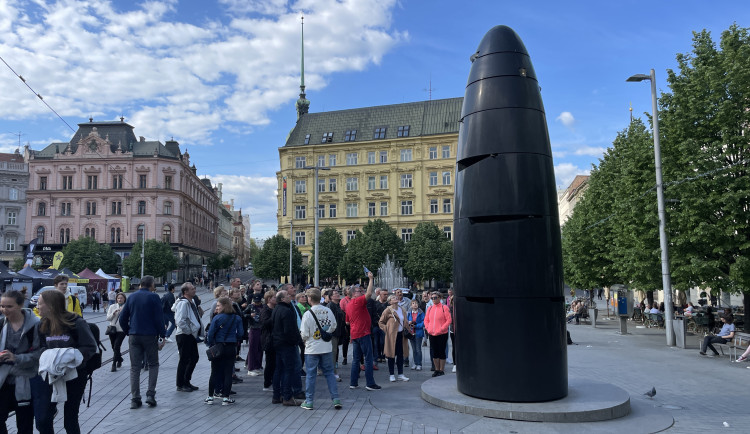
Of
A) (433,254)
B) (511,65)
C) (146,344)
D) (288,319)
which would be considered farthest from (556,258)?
(433,254)

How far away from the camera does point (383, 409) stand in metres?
8.92

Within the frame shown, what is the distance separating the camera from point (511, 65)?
31.2 ft

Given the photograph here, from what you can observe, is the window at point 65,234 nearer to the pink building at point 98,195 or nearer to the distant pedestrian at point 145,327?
the pink building at point 98,195

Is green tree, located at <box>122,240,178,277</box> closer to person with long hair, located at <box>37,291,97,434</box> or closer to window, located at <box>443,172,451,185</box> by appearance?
window, located at <box>443,172,451,185</box>

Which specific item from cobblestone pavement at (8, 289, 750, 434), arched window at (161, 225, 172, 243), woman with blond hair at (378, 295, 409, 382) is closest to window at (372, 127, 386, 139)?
arched window at (161, 225, 172, 243)

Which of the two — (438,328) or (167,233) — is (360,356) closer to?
(438,328)

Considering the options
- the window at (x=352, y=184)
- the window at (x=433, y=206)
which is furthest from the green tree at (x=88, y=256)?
the window at (x=433, y=206)

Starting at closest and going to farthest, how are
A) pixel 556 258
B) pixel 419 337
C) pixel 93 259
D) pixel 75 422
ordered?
pixel 75 422, pixel 556 258, pixel 419 337, pixel 93 259

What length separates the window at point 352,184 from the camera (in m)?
66.9

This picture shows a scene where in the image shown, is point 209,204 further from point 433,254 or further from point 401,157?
point 433,254

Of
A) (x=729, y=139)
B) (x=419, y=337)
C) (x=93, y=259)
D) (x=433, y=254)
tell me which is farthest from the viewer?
(x=93, y=259)

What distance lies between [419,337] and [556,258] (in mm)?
5342

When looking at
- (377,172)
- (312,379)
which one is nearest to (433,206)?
(377,172)

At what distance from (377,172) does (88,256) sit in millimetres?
35606
